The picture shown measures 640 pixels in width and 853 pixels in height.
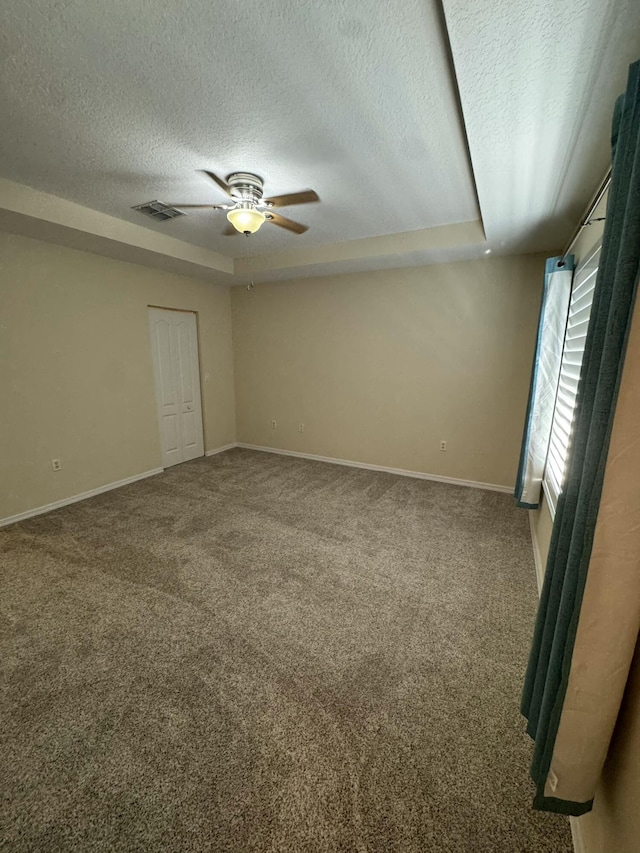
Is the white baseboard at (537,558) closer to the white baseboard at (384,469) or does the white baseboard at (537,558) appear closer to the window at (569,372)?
the window at (569,372)

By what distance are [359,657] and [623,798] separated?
3.49ft

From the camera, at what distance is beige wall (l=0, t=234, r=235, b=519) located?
2.91 meters

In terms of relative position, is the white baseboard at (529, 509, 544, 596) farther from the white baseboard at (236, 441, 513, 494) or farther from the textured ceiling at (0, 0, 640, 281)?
the textured ceiling at (0, 0, 640, 281)

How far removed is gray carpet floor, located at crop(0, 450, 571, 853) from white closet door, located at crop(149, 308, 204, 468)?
1639 mm

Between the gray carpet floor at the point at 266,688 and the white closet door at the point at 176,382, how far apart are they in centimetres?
164

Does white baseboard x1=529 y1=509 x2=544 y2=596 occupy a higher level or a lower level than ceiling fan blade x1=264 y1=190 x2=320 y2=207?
lower

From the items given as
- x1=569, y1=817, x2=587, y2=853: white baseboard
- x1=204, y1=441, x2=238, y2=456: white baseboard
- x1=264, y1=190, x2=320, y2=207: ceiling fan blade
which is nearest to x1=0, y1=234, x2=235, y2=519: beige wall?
x1=204, y1=441, x2=238, y2=456: white baseboard

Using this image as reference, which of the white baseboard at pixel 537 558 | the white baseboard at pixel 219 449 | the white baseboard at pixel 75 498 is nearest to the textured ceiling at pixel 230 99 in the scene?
the white baseboard at pixel 537 558

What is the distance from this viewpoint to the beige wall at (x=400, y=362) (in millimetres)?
3461

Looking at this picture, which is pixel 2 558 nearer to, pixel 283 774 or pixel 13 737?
pixel 13 737

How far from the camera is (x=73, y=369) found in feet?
10.9

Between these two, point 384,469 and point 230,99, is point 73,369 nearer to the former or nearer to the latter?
point 230,99

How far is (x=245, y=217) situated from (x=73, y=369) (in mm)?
2405

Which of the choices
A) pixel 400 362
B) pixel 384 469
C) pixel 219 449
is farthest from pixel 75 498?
pixel 400 362
